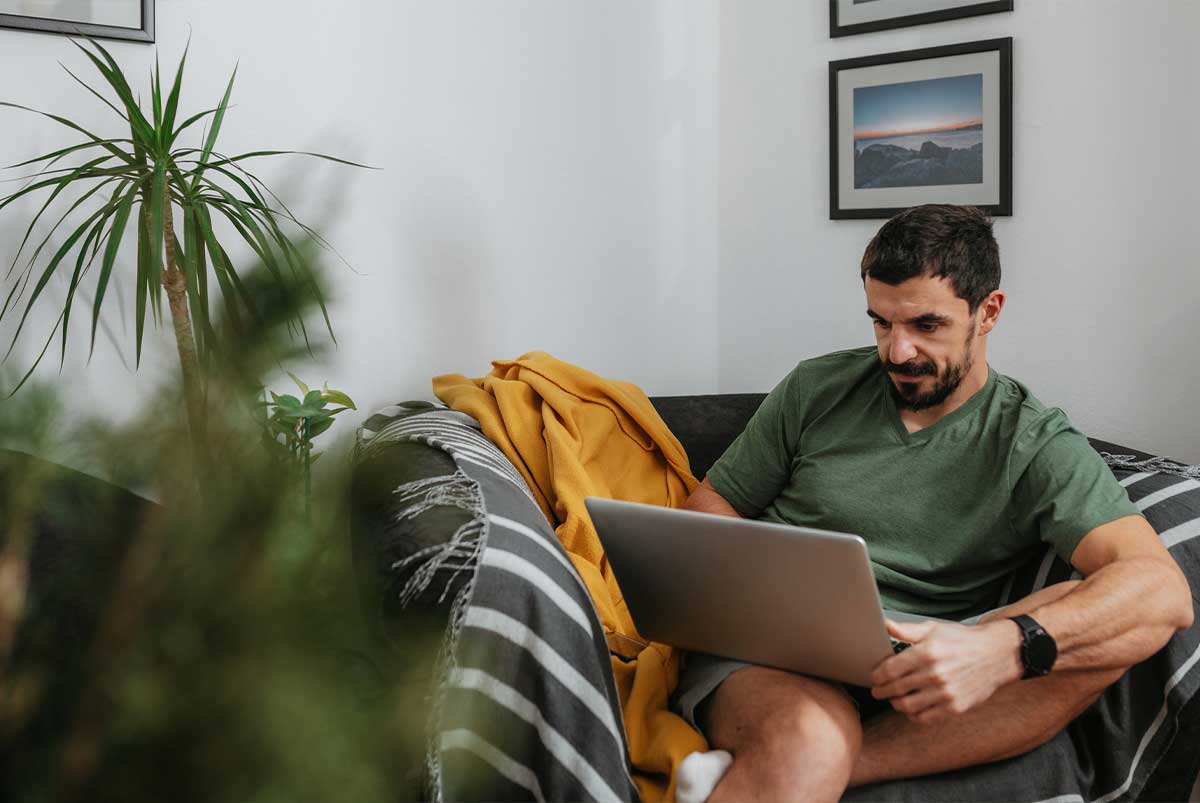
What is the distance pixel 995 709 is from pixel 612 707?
0.54 metres

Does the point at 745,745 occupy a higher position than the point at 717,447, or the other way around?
the point at 717,447

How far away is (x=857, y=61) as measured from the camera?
97.4 inches

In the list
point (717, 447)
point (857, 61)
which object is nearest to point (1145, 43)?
point (857, 61)

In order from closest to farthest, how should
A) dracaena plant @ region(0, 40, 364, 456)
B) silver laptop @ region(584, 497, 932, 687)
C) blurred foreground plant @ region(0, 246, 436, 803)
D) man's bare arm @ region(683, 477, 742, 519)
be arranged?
blurred foreground plant @ region(0, 246, 436, 803)
silver laptop @ region(584, 497, 932, 687)
dracaena plant @ region(0, 40, 364, 456)
man's bare arm @ region(683, 477, 742, 519)

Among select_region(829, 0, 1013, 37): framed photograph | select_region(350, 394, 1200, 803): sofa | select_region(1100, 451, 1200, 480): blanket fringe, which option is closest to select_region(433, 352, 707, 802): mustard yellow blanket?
select_region(350, 394, 1200, 803): sofa

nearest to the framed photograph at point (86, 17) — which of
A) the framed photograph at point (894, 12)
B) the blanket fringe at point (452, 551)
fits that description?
the blanket fringe at point (452, 551)

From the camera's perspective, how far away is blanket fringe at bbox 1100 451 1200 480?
68.1 inches

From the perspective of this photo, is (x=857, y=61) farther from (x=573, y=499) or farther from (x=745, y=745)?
(x=745, y=745)

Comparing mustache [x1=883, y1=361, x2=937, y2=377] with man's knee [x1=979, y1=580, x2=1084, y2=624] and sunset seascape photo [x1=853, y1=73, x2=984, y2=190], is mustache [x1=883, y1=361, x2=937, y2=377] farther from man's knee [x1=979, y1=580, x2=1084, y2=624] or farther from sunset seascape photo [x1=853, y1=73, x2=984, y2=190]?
sunset seascape photo [x1=853, y1=73, x2=984, y2=190]

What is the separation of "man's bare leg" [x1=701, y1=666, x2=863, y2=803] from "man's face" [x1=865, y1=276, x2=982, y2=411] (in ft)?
1.81

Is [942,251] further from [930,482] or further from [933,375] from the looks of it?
[930,482]

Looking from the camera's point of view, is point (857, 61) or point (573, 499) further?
point (857, 61)

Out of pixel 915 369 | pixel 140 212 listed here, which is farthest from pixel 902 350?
pixel 140 212

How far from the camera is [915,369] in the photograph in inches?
66.7
